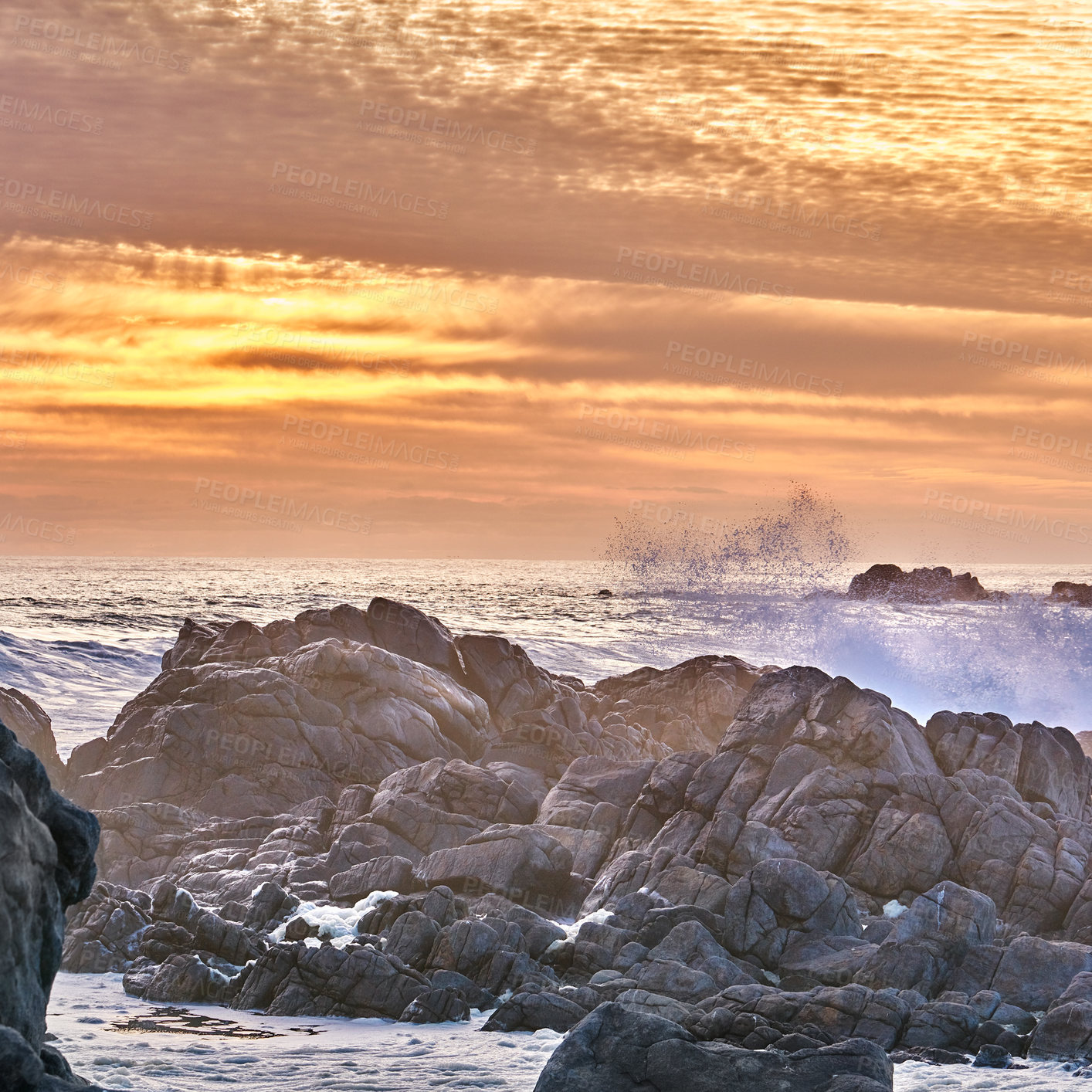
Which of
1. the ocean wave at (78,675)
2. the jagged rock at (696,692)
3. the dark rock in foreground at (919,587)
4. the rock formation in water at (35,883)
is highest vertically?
the rock formation in water at (35,883)

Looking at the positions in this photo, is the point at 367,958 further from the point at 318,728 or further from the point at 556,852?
the point at 318,728

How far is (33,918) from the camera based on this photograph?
12141mm

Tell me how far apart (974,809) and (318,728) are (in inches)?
746

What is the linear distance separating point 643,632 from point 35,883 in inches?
3987

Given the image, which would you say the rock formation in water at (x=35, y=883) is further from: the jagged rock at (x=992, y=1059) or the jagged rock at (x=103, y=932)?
the jagged rock at (x=992, y=1059)

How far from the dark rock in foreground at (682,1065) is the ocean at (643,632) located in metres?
39.3

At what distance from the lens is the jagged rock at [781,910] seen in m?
24.0

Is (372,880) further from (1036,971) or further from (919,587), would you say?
(919,587)

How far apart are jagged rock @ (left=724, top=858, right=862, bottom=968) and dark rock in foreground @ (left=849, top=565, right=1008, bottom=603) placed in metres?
115

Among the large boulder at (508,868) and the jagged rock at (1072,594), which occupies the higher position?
the large boulder at (508,868)

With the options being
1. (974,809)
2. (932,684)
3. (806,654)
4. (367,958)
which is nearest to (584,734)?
(974,809)

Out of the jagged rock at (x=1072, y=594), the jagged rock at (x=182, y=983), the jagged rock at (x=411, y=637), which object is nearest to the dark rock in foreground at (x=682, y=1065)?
the jagged rock at (x=182, y=983)

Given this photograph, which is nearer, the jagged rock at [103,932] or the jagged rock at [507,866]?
the jagged rock at [103,932]

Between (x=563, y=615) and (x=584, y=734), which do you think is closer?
(x=584, y=734)
